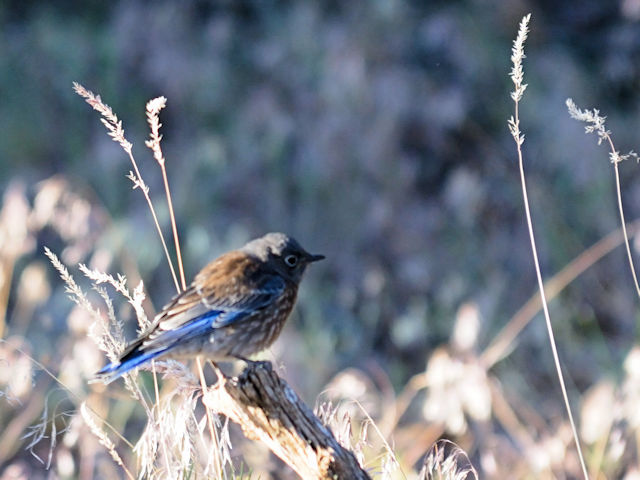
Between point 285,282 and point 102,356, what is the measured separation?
1246 mm

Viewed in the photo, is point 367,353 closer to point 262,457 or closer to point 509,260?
point 509,260

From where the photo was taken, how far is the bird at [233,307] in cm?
372

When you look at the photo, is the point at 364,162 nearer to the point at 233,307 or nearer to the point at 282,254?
the point at 282,254

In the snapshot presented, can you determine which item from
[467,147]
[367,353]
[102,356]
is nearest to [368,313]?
[367,353]

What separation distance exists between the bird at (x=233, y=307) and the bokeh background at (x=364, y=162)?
1751 millimetres

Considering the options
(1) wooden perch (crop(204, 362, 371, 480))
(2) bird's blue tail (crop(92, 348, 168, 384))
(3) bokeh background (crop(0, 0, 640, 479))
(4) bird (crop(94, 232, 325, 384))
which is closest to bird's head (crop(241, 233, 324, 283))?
(4) bird (crop(94, 232, 325, 384))

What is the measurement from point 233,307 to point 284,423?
1.05m

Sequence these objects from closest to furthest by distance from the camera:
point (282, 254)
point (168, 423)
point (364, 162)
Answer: point (168, 423) < point (282, 254) < point (364, 162)

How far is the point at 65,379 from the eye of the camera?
195 inches

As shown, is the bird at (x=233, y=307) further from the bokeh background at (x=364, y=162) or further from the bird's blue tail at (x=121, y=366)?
the bokeh background at (x=364, y=162)

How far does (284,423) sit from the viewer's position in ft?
9.78

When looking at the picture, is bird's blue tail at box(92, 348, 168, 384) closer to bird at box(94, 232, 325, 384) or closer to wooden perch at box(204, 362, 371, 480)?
bird at box(94, 232, 325, 384)

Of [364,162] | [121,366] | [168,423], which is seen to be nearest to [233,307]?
[121,366]

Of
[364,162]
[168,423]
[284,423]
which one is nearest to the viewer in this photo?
[284,423]
